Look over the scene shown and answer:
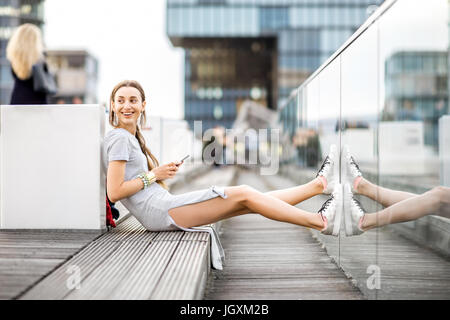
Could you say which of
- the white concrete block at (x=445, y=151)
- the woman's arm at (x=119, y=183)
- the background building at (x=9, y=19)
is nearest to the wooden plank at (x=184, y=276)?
the woman's arm at (x=119, y=183)

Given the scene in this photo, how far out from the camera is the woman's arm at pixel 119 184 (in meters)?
3.16

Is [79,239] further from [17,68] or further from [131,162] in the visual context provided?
[17,68]

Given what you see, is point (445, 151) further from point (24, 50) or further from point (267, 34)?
point (267, 34)

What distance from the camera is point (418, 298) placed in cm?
266

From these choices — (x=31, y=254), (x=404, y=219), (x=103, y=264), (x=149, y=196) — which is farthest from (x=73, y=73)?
(x=404, y=219)

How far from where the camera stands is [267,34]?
39781 mm

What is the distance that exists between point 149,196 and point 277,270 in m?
1.01

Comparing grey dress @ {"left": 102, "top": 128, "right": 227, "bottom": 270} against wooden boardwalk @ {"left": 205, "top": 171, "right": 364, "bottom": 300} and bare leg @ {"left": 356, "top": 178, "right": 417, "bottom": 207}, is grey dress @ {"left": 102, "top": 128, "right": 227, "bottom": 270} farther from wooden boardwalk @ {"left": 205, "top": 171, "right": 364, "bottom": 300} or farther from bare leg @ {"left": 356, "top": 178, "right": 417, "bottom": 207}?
bare leg @ {"left": 356, "top": 178, "right": 417, "bottom": 207}

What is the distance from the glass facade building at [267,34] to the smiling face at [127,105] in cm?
3204

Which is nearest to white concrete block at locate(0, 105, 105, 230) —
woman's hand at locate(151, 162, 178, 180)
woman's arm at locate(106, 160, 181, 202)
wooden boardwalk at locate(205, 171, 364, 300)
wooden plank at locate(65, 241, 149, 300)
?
woman's arm at locate(106, 160, 181, 202)

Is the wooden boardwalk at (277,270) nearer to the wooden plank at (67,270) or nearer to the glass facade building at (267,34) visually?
the wooden plank at (67,270)

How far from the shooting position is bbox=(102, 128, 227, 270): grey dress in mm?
3211
